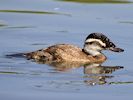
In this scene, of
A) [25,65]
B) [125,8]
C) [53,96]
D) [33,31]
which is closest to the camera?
[53,96]

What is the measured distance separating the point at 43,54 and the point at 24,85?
11.8ft

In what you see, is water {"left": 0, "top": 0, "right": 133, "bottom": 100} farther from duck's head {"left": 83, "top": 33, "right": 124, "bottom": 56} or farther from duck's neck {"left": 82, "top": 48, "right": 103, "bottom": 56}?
duck's neck {"left": 82, "top": 48, "right": 103, "bottom": 56}

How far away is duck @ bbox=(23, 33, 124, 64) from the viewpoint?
19344mm

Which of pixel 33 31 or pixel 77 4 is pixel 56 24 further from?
pixel 77 4

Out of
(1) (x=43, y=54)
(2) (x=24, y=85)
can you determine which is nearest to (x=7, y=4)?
(1) (x=43, y=54)

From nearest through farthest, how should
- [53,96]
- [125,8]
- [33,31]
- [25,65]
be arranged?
1. [53,96]
2. [25,65]
3. [33,31]
4. [125,8]

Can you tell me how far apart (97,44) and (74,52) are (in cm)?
68

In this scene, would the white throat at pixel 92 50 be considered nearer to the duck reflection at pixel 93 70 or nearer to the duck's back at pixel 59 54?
the duck's back at pixel 59 54

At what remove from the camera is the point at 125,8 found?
24.8 meters

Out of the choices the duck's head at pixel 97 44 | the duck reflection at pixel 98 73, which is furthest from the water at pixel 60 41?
the duck's head at pixel 97 44

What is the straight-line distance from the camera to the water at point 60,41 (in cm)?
1544

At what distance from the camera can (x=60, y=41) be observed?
21.0m

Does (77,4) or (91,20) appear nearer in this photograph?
(91,20)

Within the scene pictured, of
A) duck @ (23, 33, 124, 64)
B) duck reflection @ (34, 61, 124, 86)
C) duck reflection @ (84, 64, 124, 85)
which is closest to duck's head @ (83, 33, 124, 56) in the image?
duck @ (23, 33, 124, 64)
